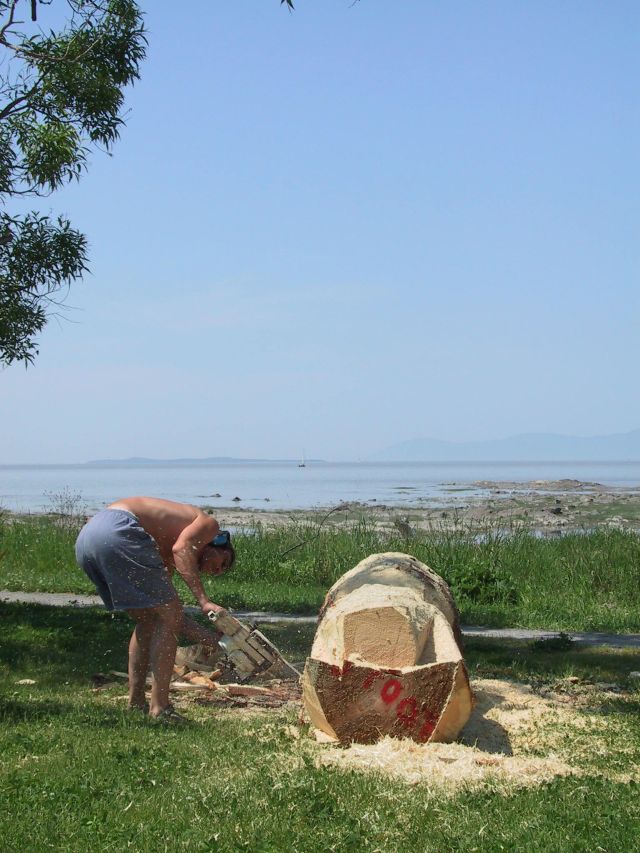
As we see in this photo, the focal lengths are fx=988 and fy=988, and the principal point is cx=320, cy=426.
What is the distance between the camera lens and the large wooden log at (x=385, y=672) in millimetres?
6051

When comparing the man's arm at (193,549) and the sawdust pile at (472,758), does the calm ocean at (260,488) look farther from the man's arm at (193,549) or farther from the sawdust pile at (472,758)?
the sawdust pile at (472,758)

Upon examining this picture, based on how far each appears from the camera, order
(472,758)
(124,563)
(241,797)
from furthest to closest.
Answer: (124,563), (472,758), (241,797)

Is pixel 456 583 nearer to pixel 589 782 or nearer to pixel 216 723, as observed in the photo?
pixel 216 723

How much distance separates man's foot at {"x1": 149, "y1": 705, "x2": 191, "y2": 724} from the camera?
6.44m

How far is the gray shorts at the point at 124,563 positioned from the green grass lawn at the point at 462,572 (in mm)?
6536

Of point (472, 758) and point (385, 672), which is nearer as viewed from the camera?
point (472, 758)

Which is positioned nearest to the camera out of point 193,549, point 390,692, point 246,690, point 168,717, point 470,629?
point 390,692

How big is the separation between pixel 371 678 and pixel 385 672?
9cm

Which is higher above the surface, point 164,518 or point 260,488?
point 164,518

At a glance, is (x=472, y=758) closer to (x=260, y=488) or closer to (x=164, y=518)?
(x=164, y=518)

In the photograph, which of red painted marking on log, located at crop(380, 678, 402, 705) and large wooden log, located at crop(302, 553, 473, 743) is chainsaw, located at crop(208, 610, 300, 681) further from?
red painted marking on log, located at crop(380, 678, 402, 705)

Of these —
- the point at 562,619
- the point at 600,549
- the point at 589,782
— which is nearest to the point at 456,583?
the point at 562,619

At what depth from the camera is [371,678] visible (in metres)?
6.09

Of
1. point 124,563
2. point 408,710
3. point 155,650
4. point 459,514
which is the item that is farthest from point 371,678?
point 459,514
